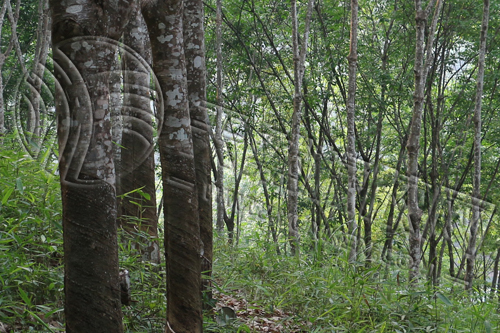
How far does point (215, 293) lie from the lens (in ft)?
15.6

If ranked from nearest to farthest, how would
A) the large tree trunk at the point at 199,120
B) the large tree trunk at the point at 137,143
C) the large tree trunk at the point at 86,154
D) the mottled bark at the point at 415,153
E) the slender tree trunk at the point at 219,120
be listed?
the large tree trunk at the point at 86,154 → the large tree trunk at the point at 199,120 → the large tree trunk at the point at 137,143 → the mottled bark at the point at 415,153 → the slender tree trunk at the point at 219,120

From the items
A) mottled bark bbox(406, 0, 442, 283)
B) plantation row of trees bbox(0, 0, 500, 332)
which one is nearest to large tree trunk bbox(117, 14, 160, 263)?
plantation row of trees bbox(0, 0, 500, 332)

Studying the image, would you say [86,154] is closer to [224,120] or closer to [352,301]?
[352,301]

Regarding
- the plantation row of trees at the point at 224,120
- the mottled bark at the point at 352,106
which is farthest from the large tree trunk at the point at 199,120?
the mottled bark at the point at 352,106

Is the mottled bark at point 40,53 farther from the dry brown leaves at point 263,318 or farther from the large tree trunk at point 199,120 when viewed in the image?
the large tree trunk at point 199,120

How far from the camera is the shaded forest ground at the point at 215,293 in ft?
9.88

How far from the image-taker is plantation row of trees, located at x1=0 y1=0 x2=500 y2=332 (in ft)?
6.86

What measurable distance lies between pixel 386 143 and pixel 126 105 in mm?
10319

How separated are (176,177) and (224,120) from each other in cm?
1017

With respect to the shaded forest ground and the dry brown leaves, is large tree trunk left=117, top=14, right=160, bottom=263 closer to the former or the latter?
the shaded forest ground

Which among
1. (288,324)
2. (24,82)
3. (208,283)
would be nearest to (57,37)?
(208,283)

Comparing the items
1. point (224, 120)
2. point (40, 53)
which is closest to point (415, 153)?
point (224, 120)

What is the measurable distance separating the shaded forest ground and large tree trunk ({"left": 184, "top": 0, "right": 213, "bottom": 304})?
0.40 metres

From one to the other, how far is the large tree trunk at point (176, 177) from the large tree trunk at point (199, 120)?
56 centimetres
